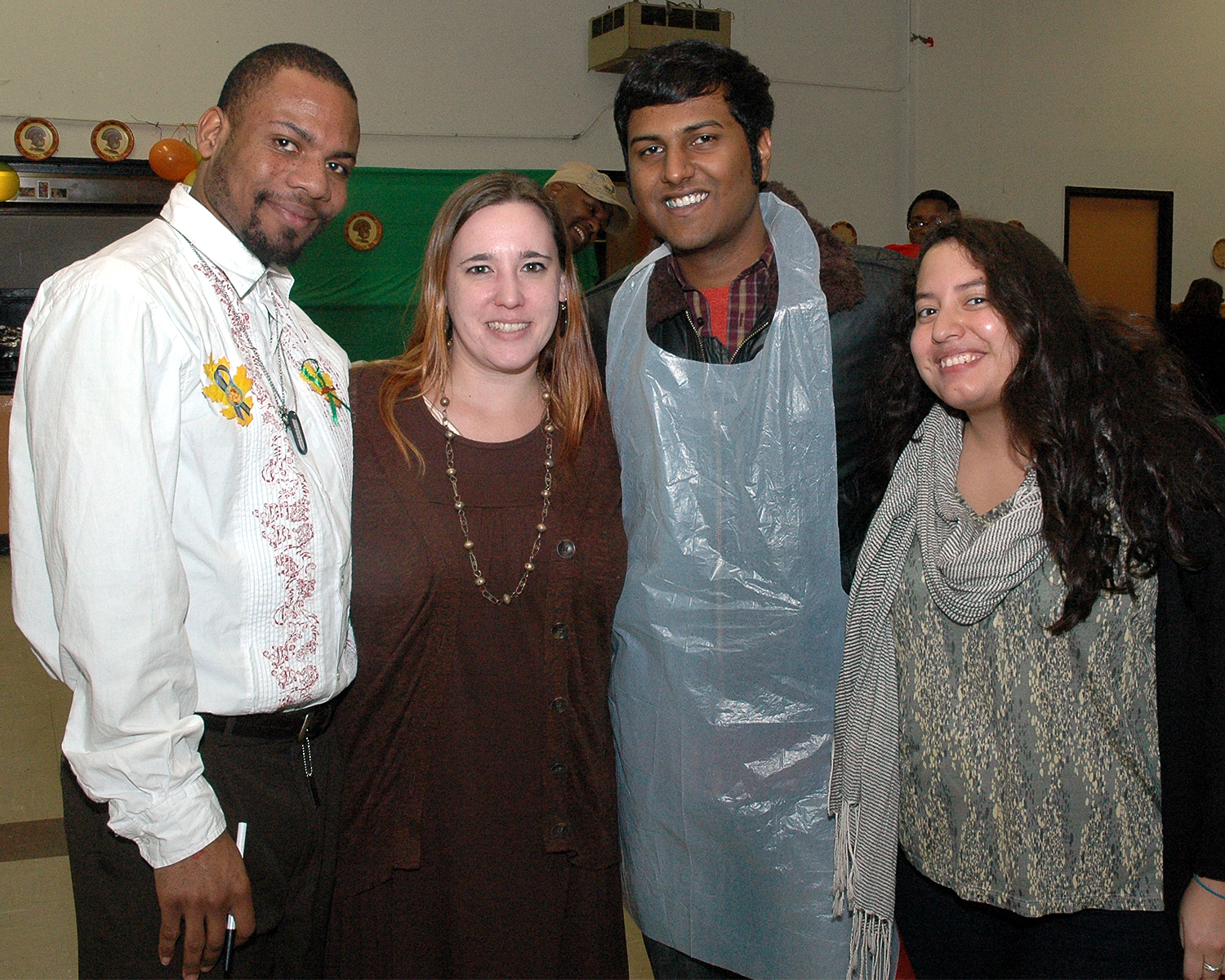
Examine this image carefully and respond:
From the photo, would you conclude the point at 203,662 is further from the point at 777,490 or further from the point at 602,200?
the point at 602,200

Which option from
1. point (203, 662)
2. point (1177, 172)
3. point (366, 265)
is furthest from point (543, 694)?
point (1177, 172)

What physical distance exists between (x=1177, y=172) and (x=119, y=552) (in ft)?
31.0

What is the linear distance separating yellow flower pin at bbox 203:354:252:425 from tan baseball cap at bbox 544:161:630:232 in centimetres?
382

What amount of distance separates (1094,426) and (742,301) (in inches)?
26.6

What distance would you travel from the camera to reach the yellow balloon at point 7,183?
16.5ft

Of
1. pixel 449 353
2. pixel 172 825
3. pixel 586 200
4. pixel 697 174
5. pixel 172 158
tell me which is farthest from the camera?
pixel 172 158

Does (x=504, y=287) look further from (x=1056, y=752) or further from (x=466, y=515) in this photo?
(x=1056, y=752)

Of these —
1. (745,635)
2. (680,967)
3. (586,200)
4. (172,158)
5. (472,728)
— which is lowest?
(680,967)

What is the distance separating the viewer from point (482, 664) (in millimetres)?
1489

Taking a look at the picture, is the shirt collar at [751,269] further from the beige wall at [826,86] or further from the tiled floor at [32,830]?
the beige wall at [826,86]

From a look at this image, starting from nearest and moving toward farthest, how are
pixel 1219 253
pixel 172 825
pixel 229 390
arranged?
pixel 172 825 → pixel 229 390 → pixel 1219 253

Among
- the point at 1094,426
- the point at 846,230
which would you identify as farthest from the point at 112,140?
the point at 1094,426

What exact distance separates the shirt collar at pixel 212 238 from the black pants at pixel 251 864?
595 millimetres

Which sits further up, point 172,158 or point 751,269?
point 172,158
